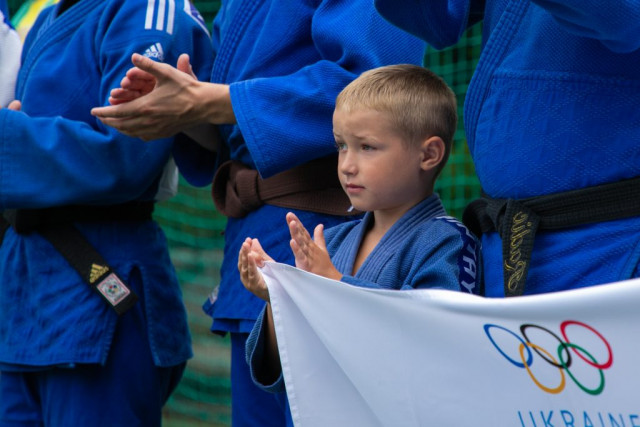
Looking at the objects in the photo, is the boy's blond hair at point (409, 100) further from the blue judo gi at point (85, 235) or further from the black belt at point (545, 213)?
the blue judo gi at point (85, 235)

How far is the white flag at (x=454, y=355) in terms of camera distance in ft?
4.91

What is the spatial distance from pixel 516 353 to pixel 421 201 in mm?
642

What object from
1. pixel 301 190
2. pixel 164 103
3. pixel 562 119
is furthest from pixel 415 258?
pixel 164 103

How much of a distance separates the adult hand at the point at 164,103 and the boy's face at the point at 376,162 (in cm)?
50

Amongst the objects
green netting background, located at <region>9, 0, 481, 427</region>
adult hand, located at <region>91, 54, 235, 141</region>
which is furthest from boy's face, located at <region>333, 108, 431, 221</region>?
green netting background, located at <region>9, 0, 481, 427</region>

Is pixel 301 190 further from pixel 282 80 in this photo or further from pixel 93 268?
pixel 93 268

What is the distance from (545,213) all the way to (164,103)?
109 cm

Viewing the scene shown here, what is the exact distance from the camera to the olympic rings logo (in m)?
A: 1.52

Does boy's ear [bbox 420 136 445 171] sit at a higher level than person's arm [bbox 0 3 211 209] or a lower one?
higher

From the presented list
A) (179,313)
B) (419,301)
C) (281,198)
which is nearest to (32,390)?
(179,313)

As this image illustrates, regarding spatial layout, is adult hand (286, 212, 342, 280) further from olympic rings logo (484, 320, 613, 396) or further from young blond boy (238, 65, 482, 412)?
olympic rings logo (484, 320, 613, 396)

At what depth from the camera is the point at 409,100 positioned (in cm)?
213

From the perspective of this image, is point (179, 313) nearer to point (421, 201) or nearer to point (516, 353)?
point (421, 201)

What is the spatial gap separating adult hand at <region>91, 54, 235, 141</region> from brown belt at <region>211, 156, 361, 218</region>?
7.5 inches
